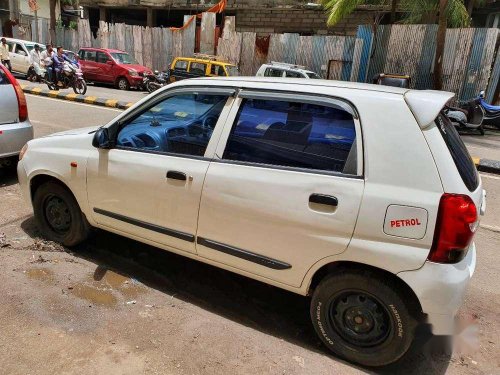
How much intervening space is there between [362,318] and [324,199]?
752 mm

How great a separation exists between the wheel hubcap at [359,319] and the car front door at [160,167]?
1.08 metres

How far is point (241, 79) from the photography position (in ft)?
9.92

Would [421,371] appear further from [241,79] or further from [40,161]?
[40,161]

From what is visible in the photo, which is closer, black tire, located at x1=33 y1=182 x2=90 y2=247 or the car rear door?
black tire, located at x1=33 y1=182 x2=90 y2=247

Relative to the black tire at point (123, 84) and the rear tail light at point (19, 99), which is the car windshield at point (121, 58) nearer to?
the black tire at point (123, 84)

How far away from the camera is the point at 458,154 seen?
101 inches

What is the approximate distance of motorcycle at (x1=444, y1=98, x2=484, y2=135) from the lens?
11.4 m

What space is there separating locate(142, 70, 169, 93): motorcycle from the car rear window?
1472 cm

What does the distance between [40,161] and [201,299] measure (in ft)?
5.83

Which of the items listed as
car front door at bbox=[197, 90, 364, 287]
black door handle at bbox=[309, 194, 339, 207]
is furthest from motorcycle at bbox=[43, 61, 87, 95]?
black door handle at bbox=[309, 194, 339, 207]

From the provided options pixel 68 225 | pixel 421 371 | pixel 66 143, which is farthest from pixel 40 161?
pixel 421 371

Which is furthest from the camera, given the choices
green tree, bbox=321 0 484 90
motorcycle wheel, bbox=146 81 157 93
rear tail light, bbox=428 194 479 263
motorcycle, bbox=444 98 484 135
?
motorcycle wheel, bbox=146 81 157 93

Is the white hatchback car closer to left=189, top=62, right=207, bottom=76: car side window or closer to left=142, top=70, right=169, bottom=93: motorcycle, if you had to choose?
left=189, top=62, right=207, bottom=76: car side window

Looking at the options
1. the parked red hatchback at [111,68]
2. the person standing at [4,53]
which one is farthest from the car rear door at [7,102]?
the person standing at [4,53]
